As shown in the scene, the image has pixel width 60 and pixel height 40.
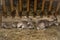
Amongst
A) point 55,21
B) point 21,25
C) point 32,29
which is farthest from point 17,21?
point 55,21

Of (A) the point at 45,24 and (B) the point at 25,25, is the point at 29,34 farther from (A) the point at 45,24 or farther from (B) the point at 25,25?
(A) the point at 45,24

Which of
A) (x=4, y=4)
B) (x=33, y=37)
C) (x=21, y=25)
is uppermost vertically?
(x=4, y=4)

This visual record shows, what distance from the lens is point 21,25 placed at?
5.99 feet

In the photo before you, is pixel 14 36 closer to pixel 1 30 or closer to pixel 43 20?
pixel 1 30

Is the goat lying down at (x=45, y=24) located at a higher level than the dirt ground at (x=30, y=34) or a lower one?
higher

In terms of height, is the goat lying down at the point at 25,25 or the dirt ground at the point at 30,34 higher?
the goat lying down at the point at 25,25

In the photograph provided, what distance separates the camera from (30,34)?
1789mm

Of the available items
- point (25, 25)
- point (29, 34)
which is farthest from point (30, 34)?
point (25, 25)

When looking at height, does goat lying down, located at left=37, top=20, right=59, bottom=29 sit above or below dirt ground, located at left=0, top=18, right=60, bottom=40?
above

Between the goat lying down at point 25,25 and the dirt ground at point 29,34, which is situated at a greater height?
the goat lying down at point 25,25

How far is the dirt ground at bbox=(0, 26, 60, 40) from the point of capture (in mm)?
1749

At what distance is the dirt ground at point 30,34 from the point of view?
175cm

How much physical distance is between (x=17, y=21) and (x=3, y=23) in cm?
18

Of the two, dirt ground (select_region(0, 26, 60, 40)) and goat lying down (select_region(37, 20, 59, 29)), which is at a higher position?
goat lying down (select_region(37, 20, 59, 29))
